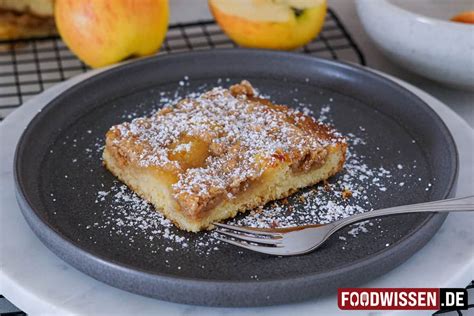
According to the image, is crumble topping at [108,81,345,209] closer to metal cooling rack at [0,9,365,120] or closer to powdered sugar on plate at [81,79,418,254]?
powdered sugar on plate at [81,79,418,254]

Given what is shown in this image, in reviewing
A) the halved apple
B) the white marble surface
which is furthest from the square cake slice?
the halved apple

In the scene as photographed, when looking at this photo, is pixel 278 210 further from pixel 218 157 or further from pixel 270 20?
pixel 270 20

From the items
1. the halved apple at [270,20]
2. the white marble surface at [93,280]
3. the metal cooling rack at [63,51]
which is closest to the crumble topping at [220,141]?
the white marble surface at [93,280]

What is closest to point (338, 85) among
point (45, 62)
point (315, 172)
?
point (315, 172)

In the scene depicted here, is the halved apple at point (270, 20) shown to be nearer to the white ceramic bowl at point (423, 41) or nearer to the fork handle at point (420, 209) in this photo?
the white ceramic bowl at point (423, 41)

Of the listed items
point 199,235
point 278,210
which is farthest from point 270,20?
point 199,235

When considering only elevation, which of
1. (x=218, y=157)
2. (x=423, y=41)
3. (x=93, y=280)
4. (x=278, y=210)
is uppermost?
(x=423, y=41)

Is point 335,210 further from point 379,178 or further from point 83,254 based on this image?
point 83,254
